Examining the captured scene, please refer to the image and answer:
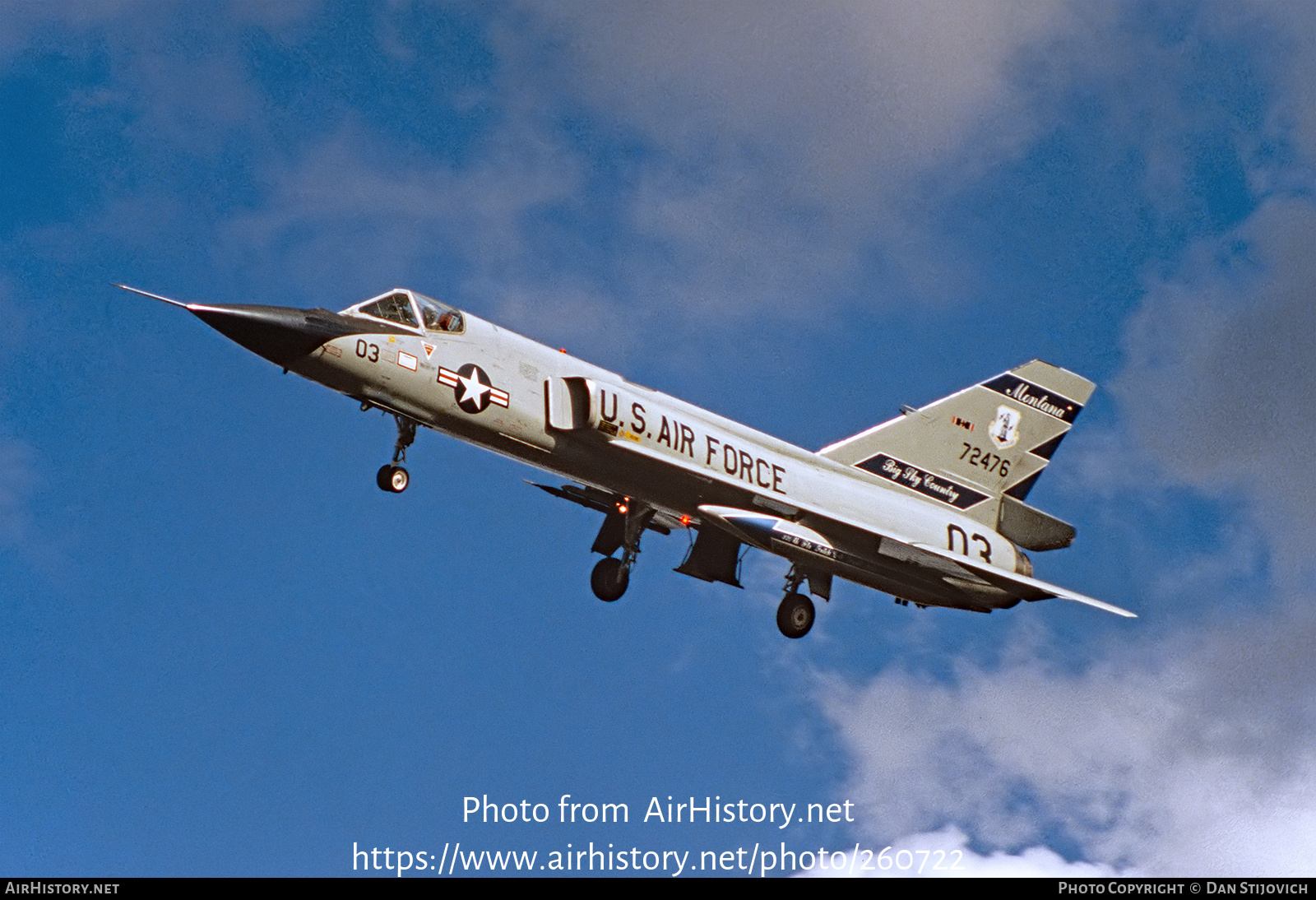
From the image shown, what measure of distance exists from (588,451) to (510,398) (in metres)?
1.59

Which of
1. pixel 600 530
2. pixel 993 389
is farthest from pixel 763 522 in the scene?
pixel 993 389

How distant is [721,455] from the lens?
28297 mm

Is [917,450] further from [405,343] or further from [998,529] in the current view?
[405,343]

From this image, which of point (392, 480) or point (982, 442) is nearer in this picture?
point (392, 480)

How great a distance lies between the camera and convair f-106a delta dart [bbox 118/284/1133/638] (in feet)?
86.0

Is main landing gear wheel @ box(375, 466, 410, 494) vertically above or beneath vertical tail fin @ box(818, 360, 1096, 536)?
beneath

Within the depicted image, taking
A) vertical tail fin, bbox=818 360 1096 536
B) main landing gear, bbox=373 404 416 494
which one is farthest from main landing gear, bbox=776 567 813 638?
main landing gear, bbox=373 404 416 494

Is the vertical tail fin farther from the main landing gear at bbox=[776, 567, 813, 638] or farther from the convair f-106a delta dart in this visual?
the main landing gear at bbox=[776, 567, 813, 638]

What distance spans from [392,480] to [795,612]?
27.3 ft

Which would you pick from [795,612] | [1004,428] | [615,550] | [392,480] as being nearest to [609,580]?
[615,550]

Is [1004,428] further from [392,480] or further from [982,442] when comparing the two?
[392,480]

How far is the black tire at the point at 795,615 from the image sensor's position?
101 feet

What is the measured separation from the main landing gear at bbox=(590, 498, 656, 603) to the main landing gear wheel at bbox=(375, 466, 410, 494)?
15.2 feet
